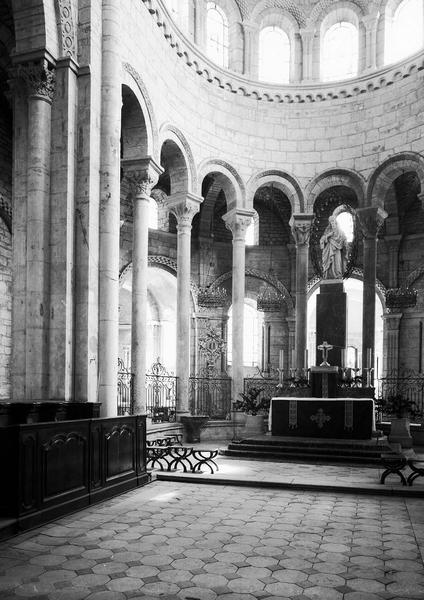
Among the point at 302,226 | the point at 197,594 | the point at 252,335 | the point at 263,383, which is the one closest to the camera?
the point at 197,594

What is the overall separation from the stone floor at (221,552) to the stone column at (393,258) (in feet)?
47.9

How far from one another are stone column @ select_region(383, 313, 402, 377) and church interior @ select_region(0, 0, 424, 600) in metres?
0.07

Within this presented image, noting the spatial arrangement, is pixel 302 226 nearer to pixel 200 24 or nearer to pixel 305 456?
pixel 200 24

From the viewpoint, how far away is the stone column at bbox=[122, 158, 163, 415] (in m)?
13.6

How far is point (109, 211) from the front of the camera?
10289mm

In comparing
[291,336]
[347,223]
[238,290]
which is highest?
[347,223]

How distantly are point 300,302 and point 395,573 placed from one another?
45.7 ft

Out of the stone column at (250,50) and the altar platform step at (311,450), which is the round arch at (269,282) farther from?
the altar platform step at (311,450)

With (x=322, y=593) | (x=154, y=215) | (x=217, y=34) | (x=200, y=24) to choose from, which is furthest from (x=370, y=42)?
(x=322, y=593)

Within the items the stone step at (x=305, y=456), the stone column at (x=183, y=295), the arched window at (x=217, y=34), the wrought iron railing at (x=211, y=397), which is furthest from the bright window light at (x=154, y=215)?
the stone step at (x=305, y=456)

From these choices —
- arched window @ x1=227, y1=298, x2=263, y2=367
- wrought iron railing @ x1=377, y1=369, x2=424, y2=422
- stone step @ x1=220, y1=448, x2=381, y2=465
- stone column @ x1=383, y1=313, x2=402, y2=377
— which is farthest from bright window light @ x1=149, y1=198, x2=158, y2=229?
stone step @ x1=220, y1=448, x2=381, y2=465

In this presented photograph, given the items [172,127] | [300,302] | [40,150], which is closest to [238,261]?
[300,302]

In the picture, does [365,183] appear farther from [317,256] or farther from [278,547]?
[278,547]

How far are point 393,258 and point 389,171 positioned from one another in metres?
5.02
